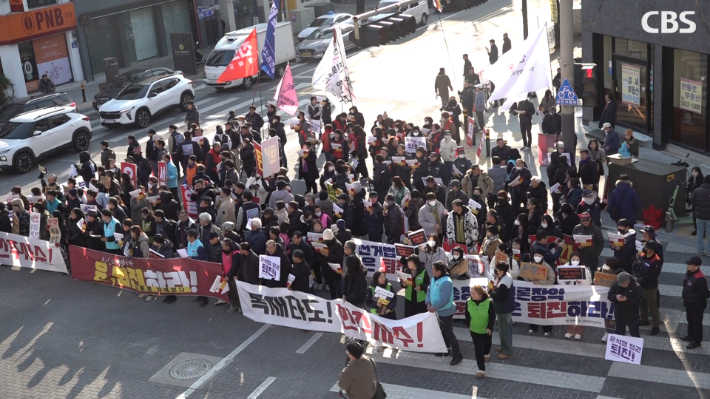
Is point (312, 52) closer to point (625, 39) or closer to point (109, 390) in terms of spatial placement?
point (625, 39)

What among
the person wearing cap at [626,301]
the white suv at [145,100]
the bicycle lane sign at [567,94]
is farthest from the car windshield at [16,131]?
the person wearing cap at [626,301]

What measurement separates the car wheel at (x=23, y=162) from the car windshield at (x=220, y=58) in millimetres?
11258

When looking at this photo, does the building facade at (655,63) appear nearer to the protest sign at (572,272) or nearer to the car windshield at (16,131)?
the protest sign at (572,272)

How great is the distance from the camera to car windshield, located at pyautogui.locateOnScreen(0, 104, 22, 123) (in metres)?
29.4

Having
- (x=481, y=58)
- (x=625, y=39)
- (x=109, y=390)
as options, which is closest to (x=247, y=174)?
(x=109, y=390)

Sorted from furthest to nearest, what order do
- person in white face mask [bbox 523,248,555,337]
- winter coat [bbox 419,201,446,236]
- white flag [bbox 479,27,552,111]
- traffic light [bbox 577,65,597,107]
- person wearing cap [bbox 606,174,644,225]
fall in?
white flag [bbox 479,27,552,111] < traffic light [bbox 577,65,597,107] < person wearing cap [bbox 606,174,644,225] < winter coat [bbox 419,201,446,236] < person in white face mask [bbox 523,248,555,337]

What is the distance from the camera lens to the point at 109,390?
1345 cm

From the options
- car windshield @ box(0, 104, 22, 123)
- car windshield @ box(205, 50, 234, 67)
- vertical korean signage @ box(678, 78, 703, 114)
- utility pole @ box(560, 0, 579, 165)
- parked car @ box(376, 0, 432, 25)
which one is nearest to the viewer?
utility pole @ box(560, 0, 579, 165)

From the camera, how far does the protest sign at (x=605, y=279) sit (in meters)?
13.0

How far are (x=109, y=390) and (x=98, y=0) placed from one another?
32962mm

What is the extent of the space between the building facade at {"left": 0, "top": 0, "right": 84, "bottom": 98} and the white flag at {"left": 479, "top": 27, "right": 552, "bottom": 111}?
26.4 metres

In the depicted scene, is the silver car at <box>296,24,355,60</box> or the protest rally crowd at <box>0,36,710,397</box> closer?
the protest rally crowd at <box>0,36,710,397</box>

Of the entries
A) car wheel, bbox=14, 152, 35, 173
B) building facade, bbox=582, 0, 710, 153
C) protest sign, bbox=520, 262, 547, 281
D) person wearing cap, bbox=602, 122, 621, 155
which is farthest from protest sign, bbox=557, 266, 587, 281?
car wheel, bbox=14, 152, 35, 173

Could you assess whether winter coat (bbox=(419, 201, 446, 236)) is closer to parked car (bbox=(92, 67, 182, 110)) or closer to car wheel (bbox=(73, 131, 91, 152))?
car wheel (bbox=(73, 131, 91, 152))
